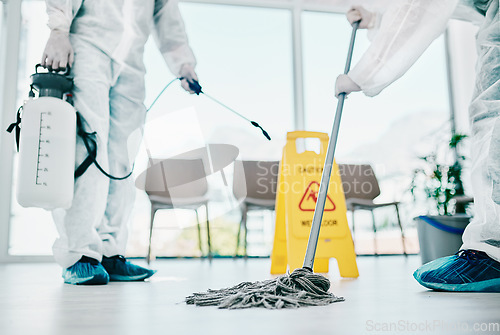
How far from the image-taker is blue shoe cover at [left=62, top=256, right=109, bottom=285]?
50.4 inches

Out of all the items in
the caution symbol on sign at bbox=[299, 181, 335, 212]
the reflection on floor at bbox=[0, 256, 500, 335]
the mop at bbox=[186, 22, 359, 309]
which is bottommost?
the reflection on floor at bbox=[0, 256, 500, 335]

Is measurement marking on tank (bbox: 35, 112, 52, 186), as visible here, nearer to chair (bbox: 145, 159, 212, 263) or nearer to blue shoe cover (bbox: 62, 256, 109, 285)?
blue shoe cover (bbox: 62, 256, 109, 285)

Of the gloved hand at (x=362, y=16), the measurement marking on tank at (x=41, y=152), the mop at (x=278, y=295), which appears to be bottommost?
the mop at (x=278, y=295)

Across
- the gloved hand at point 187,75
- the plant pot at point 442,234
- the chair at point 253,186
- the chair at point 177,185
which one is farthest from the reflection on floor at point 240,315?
the chair at point 253,186

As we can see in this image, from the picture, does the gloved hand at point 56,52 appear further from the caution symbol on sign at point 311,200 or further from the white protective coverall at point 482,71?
the caution symbol on sign at point 311,200

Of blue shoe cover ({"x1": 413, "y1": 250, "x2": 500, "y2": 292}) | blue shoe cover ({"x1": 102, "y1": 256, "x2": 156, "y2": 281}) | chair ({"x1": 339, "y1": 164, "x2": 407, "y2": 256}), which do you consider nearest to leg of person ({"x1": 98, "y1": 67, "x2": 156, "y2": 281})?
blue shoe cover ({"x1": 102, "y1": 256, "x2": 156, "y2": 281})

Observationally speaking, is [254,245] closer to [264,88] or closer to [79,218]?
[264,88]

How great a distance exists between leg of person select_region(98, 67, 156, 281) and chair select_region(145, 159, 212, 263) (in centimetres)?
137

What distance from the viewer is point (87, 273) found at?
4.24 feet

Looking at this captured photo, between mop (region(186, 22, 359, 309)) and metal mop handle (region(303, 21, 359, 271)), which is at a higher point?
metal mop handle (region(303, 21, 359, 271))

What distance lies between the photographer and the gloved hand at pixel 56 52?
1330 millimetres

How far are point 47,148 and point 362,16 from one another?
1057mm

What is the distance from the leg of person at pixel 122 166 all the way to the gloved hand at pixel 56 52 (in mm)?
214

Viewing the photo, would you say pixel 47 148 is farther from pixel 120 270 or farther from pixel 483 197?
pixel 483 197
